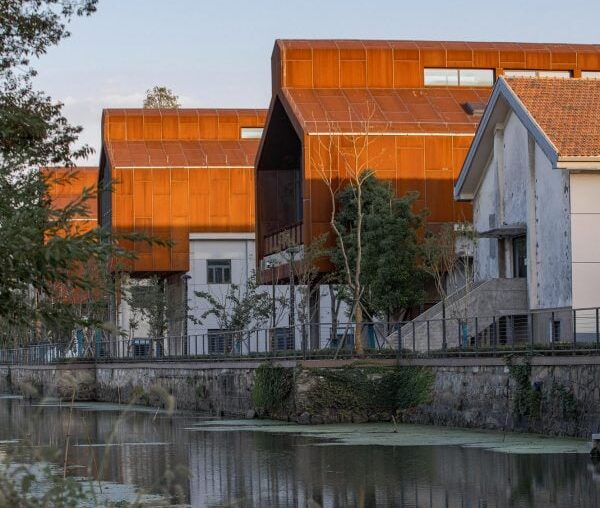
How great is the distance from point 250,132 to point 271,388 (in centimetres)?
5240

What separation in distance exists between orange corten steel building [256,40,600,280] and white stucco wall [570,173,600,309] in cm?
1613

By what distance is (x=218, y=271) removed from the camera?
87625 mm

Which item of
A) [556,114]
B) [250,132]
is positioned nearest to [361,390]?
[556,114]

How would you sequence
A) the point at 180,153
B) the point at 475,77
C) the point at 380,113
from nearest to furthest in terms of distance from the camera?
the point at 380,113 < the point at 475,77 < the point at 180,153

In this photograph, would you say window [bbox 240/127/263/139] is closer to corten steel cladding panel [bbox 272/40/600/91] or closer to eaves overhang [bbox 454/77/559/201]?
corten steel cladding panel [bbox 272/40/600/91]

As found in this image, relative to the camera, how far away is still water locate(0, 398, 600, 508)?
65.2 ft

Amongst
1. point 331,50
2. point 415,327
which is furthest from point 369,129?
point 415,327

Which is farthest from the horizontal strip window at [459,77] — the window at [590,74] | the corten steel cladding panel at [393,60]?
the window at [590,74]

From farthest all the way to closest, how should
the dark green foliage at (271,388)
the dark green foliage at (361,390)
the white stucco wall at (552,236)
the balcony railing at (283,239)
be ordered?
the balcony railing at (283,239) → the white stucco wall at (552,236) → the dark green foliage at (271,388) → the dark green foliage at (361,390)

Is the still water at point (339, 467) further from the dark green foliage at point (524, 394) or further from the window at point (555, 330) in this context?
the window at point (555, 330)

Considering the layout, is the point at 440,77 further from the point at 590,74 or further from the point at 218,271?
the point at 218,271

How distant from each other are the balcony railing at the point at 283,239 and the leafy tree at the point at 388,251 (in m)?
4.29

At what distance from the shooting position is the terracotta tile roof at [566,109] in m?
40.3

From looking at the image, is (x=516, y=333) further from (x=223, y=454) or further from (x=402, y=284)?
(x=402, y=284)
